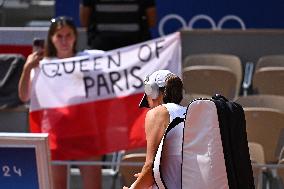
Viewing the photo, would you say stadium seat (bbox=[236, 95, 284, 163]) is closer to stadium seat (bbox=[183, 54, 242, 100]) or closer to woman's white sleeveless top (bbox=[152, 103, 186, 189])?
stadium seat (bbox=[183, 54, 242, 100])

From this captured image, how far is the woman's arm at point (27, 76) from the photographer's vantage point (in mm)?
8555

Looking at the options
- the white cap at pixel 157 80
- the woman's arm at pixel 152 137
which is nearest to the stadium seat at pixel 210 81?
the white cap at pixel 157 80

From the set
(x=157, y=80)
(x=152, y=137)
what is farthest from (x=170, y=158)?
(x=157, y=80)

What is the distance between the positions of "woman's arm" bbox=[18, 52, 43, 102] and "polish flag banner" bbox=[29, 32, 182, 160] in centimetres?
5

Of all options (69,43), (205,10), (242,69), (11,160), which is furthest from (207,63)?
(11,160)

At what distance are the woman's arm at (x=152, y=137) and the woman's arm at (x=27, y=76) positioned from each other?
3.32 metres

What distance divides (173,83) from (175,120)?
253mm

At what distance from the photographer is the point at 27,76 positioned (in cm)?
858

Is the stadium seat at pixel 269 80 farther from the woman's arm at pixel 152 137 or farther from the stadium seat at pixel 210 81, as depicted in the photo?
the woman's arm at pixel 152 137

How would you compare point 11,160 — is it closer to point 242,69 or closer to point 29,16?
point 242,69

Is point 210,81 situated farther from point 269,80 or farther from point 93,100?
point 93,100

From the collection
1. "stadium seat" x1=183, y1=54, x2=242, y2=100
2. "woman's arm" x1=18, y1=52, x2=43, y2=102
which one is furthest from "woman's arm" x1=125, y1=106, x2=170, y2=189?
"stadium seat" x1=183, y1=54, x2=242, y2=100

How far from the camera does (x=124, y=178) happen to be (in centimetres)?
812

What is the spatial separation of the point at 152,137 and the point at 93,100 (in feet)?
10.9
